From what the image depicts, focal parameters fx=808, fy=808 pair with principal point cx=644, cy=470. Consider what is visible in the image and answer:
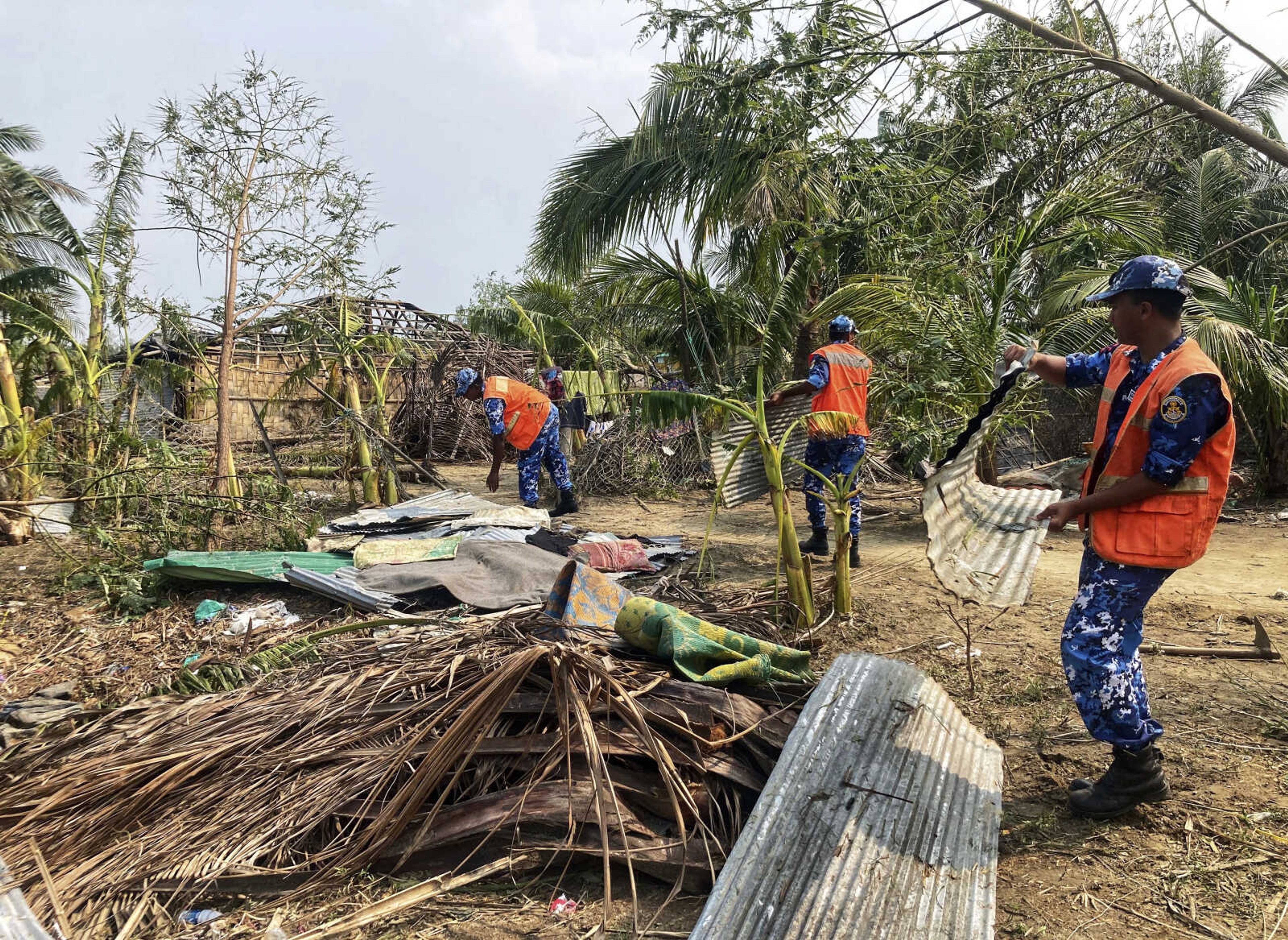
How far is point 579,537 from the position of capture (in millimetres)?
6961

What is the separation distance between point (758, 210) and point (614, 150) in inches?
111

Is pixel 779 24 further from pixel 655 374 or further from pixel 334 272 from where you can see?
pixel 655 374

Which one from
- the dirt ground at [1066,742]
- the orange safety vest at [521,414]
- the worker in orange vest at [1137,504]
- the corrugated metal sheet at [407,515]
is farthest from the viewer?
the orange safety vest at [521,414]

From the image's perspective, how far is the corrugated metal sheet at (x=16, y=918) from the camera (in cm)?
210

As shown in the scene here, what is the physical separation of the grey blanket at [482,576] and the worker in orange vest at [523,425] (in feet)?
8.32

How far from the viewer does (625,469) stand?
1062cm

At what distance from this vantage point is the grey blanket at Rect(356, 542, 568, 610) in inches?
200

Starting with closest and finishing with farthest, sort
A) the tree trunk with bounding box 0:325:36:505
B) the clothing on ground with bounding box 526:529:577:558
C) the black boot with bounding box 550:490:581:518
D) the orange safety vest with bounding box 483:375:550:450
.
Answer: the clothing on ground with bounding box 526:529:577:558, the tree trunk with bounding box 0:325:36:505, the orange safety vest with bounding box 483:375:550:450, the black boot with bounding box 550:490:581:518

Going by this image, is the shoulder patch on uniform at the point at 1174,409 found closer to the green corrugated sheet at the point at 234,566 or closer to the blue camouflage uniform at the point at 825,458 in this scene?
the blue camouflage uniform at the point at 825,458

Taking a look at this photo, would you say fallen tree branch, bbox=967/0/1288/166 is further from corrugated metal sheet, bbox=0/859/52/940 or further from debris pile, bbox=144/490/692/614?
corrugated metal sheet, bbox=0/859/52/940

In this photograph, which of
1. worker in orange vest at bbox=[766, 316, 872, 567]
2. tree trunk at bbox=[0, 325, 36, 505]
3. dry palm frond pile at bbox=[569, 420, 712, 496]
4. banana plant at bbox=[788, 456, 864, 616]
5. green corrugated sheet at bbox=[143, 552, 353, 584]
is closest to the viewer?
banana plant at bbox=[788, 456, 864, 616]

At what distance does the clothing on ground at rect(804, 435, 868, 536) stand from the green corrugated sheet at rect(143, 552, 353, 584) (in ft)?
11.5

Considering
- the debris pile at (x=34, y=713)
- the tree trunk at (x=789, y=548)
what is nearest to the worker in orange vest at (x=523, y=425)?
the tree trunk at (x=789, y=548)

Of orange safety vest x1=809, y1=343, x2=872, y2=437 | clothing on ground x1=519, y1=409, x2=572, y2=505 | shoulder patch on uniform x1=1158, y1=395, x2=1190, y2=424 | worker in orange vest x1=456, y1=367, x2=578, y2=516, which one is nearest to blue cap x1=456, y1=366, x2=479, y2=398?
worker in orange vest x1=456, y1=367, x2=578, y2=516
